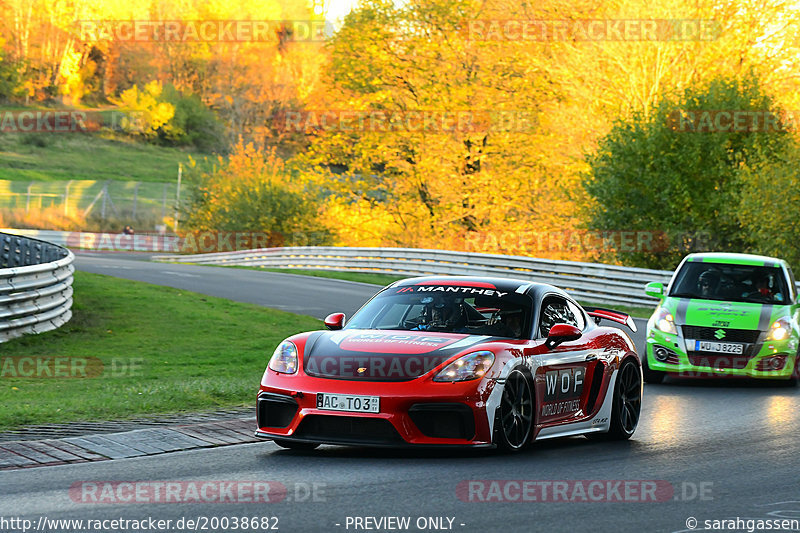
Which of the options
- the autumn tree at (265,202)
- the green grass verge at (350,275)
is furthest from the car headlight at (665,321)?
the autumn tree at (265,202)

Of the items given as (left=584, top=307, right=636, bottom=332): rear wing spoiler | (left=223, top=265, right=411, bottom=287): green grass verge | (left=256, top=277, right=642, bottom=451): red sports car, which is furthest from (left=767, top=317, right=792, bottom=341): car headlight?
(left=223, top=265, right=411, bottom=287): green grass verge

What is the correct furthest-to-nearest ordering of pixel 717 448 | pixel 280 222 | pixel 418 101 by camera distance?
pixel 280 222
pixel 418 101
pixel 717 448

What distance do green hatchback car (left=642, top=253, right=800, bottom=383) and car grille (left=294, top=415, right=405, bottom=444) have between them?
7.78 meters

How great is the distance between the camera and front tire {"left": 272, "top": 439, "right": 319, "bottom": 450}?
888 centimetres

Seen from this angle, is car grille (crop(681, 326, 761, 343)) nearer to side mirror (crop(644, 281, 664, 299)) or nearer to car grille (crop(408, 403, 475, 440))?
side mirror (crop(644, 281, 664, 299))

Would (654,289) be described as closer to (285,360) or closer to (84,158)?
(285,360)

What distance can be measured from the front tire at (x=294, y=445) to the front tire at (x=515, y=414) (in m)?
1.42

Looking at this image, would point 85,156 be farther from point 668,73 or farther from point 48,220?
point 668,73

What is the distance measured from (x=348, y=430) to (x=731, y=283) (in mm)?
9396

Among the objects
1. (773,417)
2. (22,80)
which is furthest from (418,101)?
(22,80)

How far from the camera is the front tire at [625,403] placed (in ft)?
34.1

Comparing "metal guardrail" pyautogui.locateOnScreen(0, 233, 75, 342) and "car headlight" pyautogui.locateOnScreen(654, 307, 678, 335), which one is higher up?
"car headlight" pyautogui.locateOnScreen(654, 307, 678, 335)

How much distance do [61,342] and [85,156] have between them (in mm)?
95425

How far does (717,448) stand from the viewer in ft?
32.6
